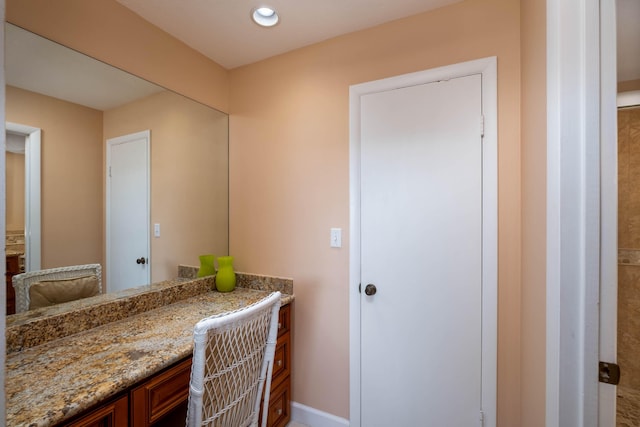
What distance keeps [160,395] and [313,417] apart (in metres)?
1.10

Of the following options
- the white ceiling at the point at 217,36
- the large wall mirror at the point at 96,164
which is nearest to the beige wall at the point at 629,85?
the white ceiling at the point at 217,36

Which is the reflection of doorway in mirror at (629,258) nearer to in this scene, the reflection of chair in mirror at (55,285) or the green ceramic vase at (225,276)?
the green ceramic vase at (225,276)

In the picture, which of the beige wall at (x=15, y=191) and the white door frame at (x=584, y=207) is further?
the beige wall at (x=15, y=191)

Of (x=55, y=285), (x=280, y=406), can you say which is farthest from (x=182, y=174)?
(x=280, y=406)

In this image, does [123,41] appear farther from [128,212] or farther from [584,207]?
[584,207]

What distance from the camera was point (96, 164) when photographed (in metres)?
1.33

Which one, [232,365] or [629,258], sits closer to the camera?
[232,365]

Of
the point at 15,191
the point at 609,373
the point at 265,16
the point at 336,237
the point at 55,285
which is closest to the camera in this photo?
the point at 609,373

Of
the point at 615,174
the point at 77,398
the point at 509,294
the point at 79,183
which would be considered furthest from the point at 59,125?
the point at 509,294

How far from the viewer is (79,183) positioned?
4.21 ft

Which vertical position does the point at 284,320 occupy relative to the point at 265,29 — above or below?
below

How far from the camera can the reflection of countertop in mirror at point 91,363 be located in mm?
716

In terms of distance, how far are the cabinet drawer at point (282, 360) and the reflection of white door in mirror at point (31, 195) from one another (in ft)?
4.06

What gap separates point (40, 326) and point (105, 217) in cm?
55
